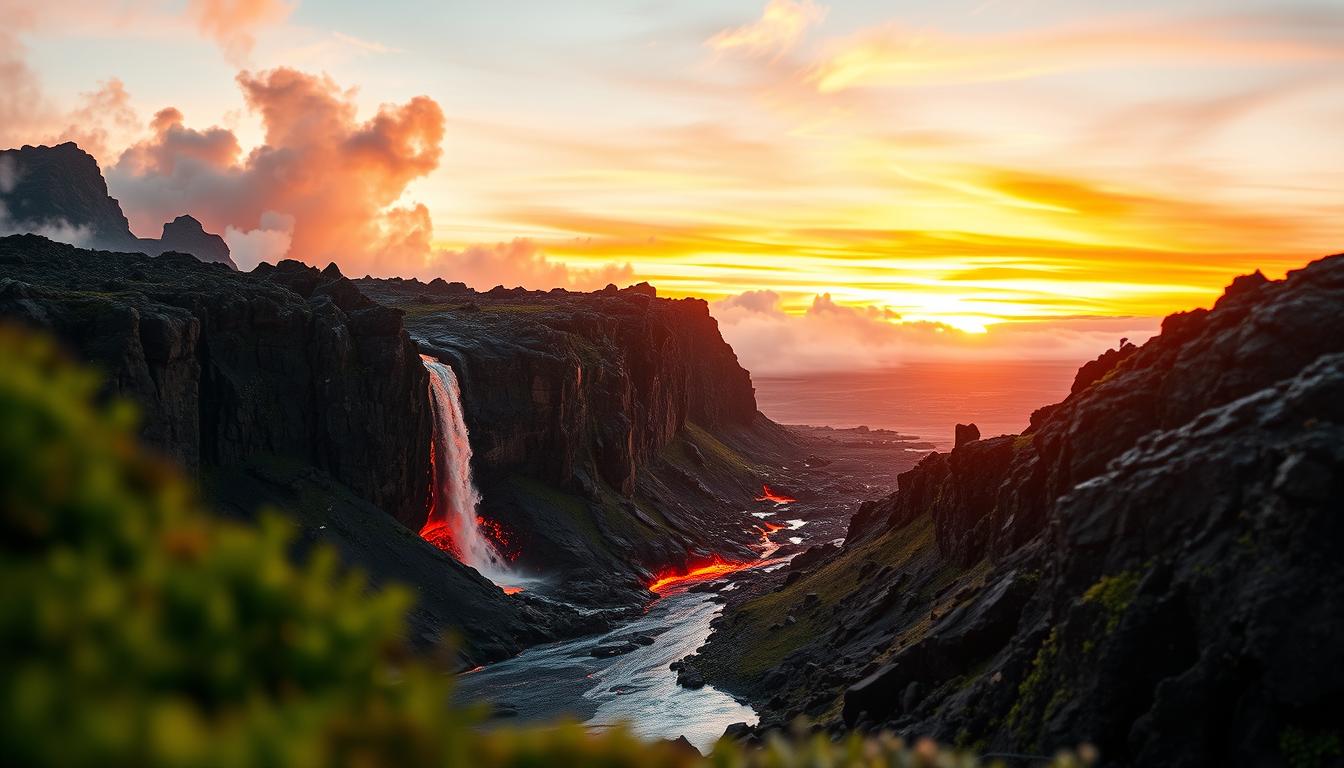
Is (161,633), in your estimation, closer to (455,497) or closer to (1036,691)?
(1036,691)

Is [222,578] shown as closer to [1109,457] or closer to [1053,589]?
[1053,589]

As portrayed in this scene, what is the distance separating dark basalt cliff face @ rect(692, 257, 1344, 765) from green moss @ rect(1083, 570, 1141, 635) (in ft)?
0.23

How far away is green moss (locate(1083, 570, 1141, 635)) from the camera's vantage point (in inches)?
1543

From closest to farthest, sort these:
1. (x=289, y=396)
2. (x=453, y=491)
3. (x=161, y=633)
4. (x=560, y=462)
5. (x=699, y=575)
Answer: (x=161, y=633)
(x=289, y=396)
(x=453, y=491)
(x=699, y=575)
(x=560, y=462)

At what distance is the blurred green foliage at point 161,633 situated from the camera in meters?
7.63

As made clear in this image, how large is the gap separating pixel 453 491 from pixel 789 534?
74.4m

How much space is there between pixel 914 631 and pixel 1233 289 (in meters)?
31.3

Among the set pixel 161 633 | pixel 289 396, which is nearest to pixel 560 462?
pixel 289 396

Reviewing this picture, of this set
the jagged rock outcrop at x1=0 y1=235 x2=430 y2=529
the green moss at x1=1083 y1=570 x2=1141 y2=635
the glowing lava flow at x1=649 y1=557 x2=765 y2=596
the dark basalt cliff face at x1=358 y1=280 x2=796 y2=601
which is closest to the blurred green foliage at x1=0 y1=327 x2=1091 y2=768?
Answer: the green moss at x1=1083 y1=570 x2=1141 y2=635

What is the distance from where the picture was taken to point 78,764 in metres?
7.41

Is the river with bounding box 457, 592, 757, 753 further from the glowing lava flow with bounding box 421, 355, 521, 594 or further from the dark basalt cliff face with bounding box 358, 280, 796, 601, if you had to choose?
the glowing lava flow with bounding box 421, 355, 521, 594

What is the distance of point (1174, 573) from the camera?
126ft

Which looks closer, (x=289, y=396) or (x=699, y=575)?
(x=289, y=396)

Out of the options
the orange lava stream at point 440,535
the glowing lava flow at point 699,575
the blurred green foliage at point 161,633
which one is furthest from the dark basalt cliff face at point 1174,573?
the glowing lava flow at point 699,575
